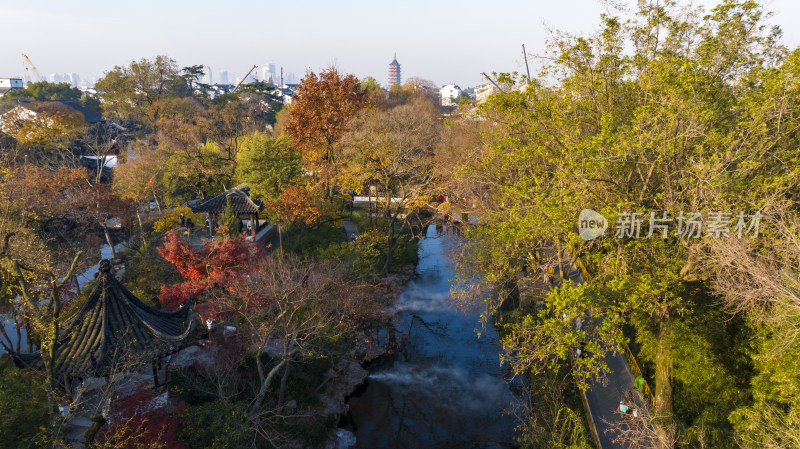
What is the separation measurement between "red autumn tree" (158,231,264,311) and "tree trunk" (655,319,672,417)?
50.3 ft

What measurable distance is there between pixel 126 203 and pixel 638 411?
98.1 ft

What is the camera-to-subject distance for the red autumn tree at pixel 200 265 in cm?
1667

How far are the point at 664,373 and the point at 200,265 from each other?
1718 centimetres

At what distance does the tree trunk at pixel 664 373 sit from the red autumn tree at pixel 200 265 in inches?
603

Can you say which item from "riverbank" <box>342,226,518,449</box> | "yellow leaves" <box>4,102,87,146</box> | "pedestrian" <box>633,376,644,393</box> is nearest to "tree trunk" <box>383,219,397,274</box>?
"riverbank" <box>342,226,518,449</box>

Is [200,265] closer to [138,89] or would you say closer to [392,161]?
[392,161]

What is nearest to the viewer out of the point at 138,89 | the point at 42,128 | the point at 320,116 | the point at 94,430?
the point at 94,430

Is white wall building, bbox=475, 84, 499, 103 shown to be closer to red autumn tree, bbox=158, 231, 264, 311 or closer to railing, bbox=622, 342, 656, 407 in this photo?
railing, bbox=622, 342, 656, 407

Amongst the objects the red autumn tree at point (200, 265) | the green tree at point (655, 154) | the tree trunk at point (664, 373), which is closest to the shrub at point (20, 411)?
the red autumn tree at point (200, 265)

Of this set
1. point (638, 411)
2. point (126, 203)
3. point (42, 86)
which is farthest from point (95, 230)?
point (42, 86)

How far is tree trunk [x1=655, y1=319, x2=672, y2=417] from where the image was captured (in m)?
13.1

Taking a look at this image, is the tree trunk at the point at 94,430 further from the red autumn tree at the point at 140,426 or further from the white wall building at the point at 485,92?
the white wall building at the point at 485,92

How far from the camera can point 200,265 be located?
1698cm

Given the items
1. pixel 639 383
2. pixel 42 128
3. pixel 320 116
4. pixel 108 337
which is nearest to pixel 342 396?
pixel 108 337
